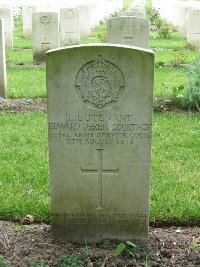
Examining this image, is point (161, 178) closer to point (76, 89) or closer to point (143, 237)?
point (143, 237)

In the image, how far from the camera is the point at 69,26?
15.4m

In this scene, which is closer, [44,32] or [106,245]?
[106,245]

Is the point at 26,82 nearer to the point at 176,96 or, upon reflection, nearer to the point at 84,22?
the point at 176,96

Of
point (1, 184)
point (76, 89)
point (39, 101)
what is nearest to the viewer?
point (76, 89)

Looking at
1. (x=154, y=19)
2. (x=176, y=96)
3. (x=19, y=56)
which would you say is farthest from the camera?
(x=154, y=19)

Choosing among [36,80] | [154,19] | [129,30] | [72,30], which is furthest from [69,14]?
[154,19]

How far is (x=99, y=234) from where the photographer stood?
4059 millimetres

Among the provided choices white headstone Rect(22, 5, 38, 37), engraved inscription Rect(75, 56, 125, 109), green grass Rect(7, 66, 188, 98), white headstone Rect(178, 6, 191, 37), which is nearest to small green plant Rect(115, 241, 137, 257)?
engraved inscription Rect(75, 56, 125, 109)

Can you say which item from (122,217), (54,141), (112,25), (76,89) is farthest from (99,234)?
(112,25)

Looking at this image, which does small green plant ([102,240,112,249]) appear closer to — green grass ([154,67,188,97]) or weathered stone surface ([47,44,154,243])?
weathered stone surface ([47,44,154,243])

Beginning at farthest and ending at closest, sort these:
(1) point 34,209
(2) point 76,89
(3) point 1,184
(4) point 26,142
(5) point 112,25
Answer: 1. (5) point 112,25
2. (4) point 26,142
3. (3) point 1,184
4. (1) point 34,209
5. (2) point 76,89

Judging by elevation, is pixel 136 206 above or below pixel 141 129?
below

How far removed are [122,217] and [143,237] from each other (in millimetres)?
242

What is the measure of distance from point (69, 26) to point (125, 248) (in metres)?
12.3
